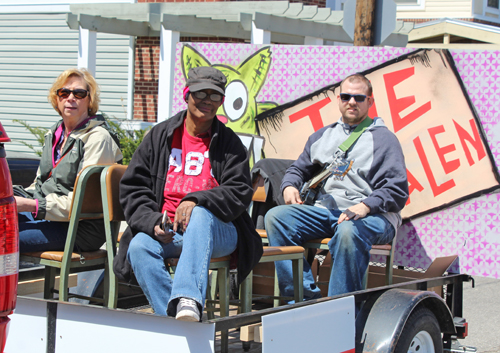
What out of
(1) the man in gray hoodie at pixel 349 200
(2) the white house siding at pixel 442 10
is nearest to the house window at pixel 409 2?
(2) the white house siding at pixel 442 10

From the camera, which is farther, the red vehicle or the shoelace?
the shoelace

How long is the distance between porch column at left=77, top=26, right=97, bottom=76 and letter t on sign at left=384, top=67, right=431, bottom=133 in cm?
820

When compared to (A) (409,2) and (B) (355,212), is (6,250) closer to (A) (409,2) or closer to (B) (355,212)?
(B) (355,212)

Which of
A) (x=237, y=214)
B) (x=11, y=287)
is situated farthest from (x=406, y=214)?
(x=11, y=287)

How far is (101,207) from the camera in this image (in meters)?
3.38

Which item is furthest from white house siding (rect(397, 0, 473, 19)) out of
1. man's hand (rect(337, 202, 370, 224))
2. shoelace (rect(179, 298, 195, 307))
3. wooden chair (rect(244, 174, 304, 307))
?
shoelace (rect(179, 298, 195, 307))

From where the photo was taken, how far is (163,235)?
2.86 m

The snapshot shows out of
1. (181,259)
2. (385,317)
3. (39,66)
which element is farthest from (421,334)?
(39,66)

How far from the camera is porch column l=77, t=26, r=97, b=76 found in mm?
11703

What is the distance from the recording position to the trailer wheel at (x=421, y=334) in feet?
9.78

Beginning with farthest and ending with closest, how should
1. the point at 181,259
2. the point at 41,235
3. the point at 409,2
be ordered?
1. the point at 409,2
2. the point at 41,235
3. the point at 181,259

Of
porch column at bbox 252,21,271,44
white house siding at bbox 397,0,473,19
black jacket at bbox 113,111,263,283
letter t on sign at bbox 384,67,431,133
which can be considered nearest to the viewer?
black jacket at bbox 113,111,263,283

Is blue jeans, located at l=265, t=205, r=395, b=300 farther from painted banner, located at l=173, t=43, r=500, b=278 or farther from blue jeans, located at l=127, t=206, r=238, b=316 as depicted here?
painted banner, located at l=173, t=43, r=500, b=278

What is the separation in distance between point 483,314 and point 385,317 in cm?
292
